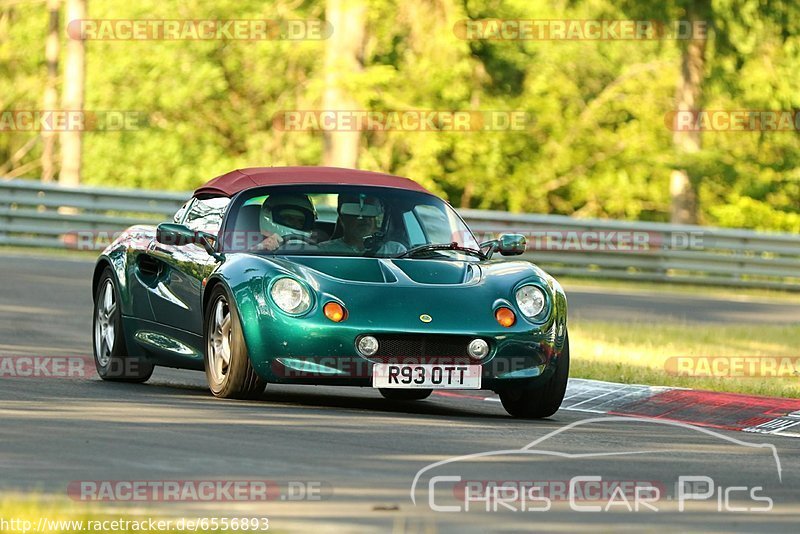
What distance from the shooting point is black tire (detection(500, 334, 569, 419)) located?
1038 centimetres

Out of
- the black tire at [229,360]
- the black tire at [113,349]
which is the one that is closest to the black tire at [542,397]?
the black tire at [229,360]

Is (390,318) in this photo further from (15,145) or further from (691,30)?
(15,145)

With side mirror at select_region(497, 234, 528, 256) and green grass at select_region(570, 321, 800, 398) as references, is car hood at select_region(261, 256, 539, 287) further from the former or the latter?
green grass at select_region(570, 321, 800, 398)

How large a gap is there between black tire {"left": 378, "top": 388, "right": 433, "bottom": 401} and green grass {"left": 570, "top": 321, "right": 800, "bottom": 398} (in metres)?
1.60

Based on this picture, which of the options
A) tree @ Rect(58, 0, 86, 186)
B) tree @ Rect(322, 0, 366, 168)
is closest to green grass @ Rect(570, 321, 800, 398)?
tree @ Rect(322, 0, 366, 168)

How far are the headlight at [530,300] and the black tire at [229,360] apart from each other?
1.53 metres

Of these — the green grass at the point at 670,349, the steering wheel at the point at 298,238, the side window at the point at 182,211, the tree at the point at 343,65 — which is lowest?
the green grass at the point at 670,349

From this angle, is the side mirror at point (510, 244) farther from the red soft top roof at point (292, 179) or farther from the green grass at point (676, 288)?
the green grass at point (676, 288)

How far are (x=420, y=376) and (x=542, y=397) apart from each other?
0.96 meters

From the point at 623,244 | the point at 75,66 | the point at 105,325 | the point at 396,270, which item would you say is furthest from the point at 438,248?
the point at 75,66

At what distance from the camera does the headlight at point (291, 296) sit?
9906mm

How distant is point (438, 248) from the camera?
10906mm

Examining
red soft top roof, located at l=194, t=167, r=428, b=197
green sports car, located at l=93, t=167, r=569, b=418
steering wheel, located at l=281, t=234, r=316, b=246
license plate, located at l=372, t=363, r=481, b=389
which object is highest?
red soft top roof, located at l=194, t=167, r=428, b=197

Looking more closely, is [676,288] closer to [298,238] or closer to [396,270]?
[298,238]
